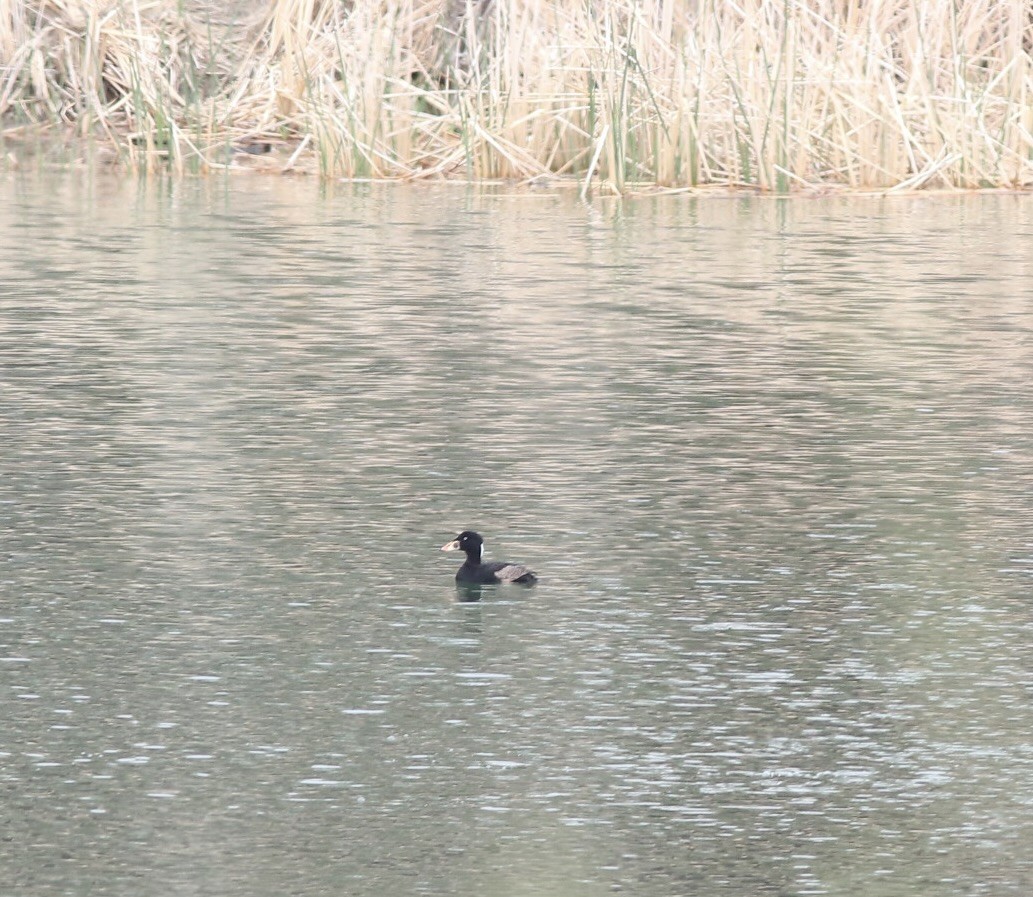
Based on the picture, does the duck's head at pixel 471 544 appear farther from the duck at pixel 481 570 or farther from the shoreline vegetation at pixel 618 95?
the shoreline vegetation at pixel 618 95

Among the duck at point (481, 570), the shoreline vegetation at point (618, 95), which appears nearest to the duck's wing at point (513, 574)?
the duck at point (481, 570)

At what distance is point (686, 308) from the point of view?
1459cm

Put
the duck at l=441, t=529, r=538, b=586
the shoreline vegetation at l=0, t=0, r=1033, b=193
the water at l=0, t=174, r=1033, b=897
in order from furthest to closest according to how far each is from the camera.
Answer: the shoreline vegetation at l=0, t=0, r=1033, b=193
the duck at l=441, t=529, r=538, b=586
the water at l=0, t=174, r=1033, b=897

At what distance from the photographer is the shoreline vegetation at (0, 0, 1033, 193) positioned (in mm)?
18953

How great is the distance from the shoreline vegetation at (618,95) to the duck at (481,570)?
35.4 ft

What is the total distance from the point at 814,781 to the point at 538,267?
10.2 m

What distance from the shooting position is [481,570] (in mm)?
7996

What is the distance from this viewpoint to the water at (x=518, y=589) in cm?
571

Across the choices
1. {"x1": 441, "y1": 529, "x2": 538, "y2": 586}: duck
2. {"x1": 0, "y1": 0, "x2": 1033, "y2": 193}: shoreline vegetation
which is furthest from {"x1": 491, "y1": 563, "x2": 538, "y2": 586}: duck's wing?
{"x1": 0, "y1": 0, "x2": 1033, "y2": 193}: shoreline vegetation

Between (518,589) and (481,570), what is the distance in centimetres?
15

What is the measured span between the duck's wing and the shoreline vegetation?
10.8m

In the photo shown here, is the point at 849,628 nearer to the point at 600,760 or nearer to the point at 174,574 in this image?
the point at 600,760

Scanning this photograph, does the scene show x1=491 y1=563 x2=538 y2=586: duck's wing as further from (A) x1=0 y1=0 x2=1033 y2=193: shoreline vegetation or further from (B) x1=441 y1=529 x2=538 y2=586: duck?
(A) x1=0 y1=0 x2=1033 y2=193: shoreline vegetation

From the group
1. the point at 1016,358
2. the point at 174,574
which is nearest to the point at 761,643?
the point at 174,574
